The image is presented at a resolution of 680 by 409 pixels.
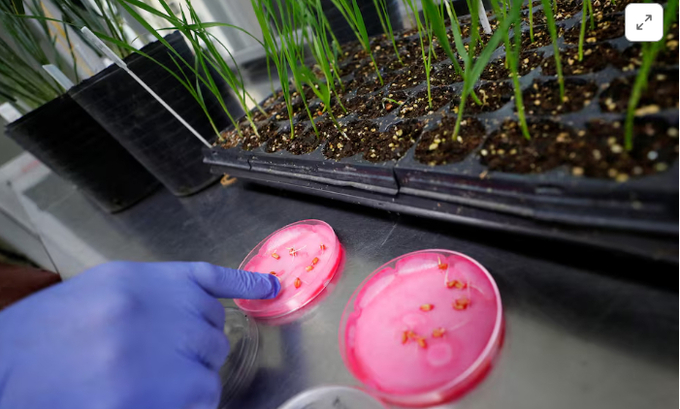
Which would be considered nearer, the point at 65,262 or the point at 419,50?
the point at 419,50

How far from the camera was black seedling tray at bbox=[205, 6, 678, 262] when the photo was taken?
38 centimetres

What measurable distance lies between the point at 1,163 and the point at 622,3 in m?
3.84

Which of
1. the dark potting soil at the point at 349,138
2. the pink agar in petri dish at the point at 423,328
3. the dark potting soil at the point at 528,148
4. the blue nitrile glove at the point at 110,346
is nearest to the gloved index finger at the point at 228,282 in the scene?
the blue nitrile glove at the point at 110,346

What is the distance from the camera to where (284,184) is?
93 cm

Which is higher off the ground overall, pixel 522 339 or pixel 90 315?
pixel 90 315

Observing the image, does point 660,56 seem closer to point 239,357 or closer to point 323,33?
point 323,33

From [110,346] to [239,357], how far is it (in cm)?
22

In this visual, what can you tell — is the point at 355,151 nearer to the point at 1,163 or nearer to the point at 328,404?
the point at 328,404

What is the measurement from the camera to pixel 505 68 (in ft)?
2.36

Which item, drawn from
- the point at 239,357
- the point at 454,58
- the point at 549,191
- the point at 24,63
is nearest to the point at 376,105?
the point at 454,58

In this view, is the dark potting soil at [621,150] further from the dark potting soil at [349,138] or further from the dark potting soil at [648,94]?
the dark potting soil at [349,138]

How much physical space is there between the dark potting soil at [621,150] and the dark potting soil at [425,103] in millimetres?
308

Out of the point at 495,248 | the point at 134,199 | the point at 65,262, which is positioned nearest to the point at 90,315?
the point at 495,248

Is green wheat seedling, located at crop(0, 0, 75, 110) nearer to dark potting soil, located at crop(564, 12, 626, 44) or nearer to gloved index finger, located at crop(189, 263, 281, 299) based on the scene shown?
gloved index finger, located at crop(189, 263, 281, 299)
